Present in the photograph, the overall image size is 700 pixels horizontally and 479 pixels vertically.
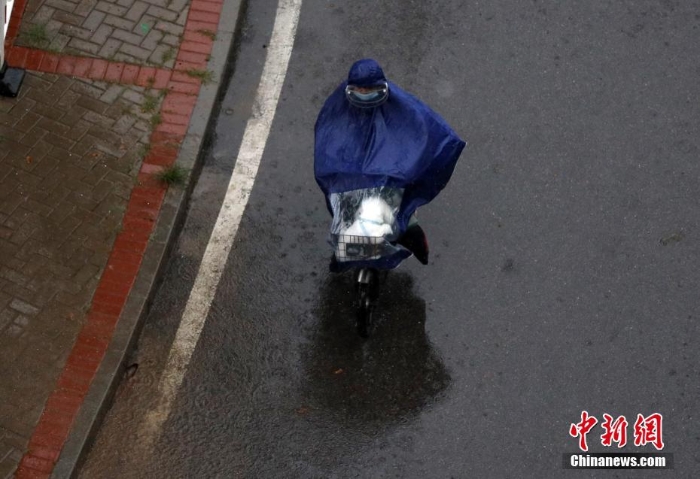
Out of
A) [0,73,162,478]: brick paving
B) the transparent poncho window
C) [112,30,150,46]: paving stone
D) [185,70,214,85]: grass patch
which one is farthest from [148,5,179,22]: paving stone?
the transparent poncho window

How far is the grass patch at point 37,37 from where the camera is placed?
7945 mm

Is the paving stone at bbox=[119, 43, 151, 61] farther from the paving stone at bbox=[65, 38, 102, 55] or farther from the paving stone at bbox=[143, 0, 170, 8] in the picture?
the paving stone at bbox=[143, 0, 170, 8]

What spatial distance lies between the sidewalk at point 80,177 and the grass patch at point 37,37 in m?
0.01

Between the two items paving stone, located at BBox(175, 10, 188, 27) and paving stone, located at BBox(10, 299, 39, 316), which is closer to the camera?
paving stone, located at BBox(10, 299, 39, 316)

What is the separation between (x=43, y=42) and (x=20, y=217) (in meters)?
1.74

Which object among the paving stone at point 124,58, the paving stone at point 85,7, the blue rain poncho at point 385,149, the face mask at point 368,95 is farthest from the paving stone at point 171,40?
the face mask at point 368,95

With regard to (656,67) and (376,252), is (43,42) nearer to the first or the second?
(376,252)

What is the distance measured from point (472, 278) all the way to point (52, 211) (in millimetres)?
3293

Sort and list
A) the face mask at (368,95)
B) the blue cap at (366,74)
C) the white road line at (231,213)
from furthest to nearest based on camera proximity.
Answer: the white road line at (231,213) → the face mask at (368,95) → the blue cap at (366,74)

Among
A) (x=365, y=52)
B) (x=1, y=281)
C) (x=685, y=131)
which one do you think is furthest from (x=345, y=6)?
(x=1, y=281)

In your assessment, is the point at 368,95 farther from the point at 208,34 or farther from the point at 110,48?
the point at 110,48

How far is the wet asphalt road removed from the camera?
6.42 metres

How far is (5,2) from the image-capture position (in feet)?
23.9

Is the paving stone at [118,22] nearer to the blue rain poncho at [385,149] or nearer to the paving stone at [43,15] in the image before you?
the paving stone at [43,15]
